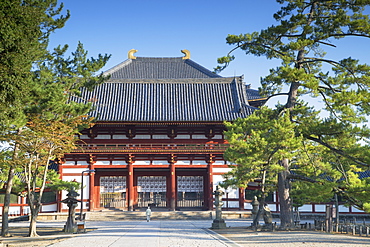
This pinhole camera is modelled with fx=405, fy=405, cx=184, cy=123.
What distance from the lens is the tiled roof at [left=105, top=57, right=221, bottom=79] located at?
4471 centimetres

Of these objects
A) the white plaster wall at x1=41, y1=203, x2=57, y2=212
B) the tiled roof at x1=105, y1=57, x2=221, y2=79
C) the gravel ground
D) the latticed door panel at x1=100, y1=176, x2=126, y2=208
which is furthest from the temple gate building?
the gravel ground

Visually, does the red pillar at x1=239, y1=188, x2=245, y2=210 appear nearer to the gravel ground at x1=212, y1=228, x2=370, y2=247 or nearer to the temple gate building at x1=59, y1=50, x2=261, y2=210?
the temple gate building at x1=59, y1=50, x2=261, y2=210

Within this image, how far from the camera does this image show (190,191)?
3503 centimetres

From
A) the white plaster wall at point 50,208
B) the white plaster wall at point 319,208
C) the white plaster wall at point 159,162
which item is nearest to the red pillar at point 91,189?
the white plaster wall at point 50,208

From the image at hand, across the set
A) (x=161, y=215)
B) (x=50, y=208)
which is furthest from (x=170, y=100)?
(x=50, y=208)

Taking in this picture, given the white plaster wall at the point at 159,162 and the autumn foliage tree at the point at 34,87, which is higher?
the autumn foliage tree at the point at 34,87

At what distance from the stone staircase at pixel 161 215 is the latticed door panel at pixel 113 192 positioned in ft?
6.99

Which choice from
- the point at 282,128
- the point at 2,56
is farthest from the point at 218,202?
the point at 2,56

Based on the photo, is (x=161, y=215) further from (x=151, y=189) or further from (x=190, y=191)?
(x=190, y=191)

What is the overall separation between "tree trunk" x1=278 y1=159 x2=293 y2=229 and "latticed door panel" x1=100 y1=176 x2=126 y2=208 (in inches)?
664

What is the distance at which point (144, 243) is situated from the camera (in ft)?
52.1

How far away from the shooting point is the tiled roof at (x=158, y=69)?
4471cm

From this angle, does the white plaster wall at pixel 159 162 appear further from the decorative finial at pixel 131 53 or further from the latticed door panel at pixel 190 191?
the decorative finial at pixel 131 53

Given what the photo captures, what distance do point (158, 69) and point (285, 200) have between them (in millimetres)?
28927
